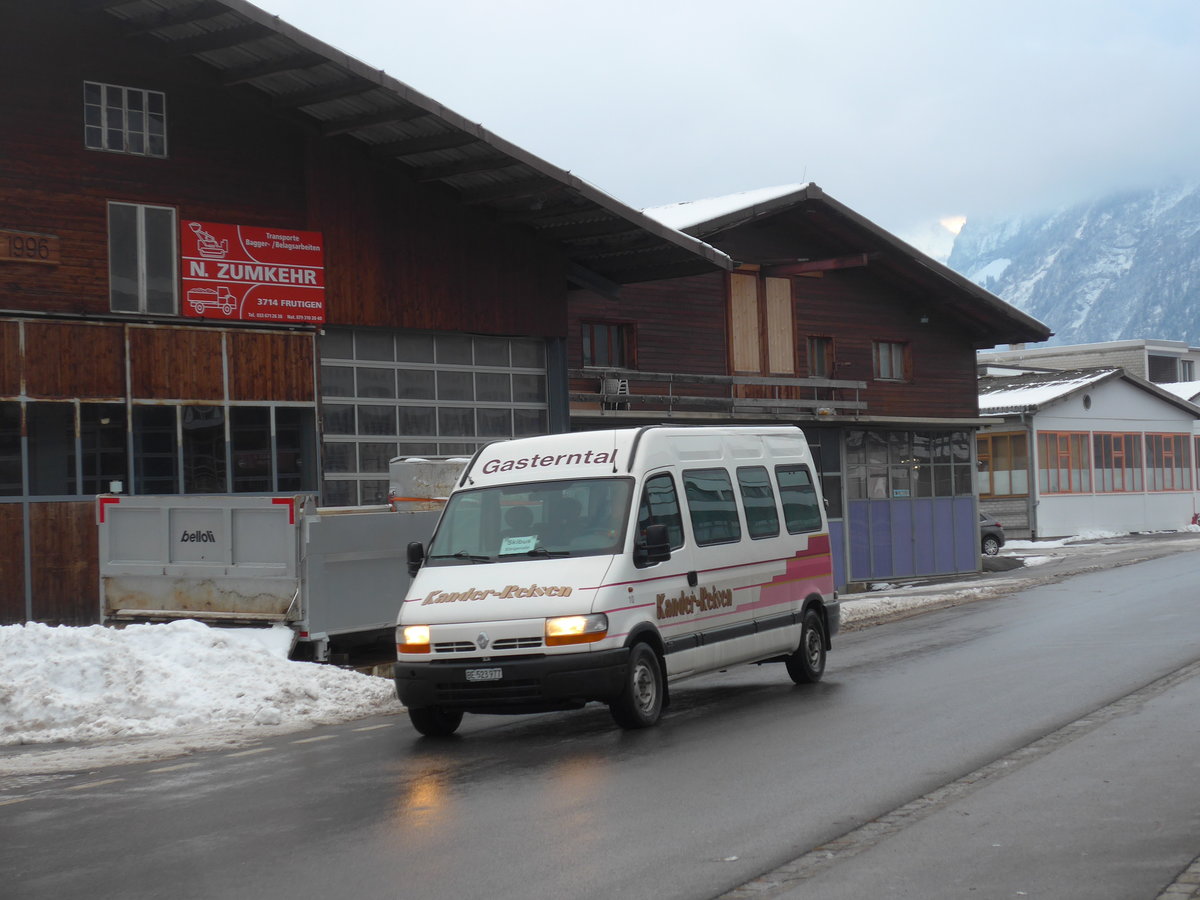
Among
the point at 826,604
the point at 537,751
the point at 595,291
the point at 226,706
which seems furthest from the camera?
the point at 595,291

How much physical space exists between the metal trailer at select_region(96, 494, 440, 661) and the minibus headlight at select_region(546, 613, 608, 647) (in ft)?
19.0

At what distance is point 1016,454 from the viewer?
50906 mm

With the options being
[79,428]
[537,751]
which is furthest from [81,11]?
[537,751]

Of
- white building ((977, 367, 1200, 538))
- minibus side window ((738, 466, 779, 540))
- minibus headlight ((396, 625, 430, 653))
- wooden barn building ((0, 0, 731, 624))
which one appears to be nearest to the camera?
minibus headlight ((396, 625, 430, 653))

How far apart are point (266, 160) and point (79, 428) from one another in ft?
16.6

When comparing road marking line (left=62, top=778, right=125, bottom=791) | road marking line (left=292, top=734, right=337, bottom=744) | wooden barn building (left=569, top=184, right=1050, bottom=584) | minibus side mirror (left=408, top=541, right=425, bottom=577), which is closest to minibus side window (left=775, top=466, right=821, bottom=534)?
minibus side mirror (left=408, top=541, right=425, bottom=577)

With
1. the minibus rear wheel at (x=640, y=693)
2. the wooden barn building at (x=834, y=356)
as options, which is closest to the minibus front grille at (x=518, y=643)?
the minibus rear wheel at (x=640, y=693)

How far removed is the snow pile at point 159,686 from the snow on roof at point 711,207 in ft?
56.0

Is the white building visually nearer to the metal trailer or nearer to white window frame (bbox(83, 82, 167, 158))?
white window frame (bbox(83, 82, 167, 158))

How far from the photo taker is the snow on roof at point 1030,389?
5072 cm

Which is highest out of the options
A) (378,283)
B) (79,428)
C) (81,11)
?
(81,11)

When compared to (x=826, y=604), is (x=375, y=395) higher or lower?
higher

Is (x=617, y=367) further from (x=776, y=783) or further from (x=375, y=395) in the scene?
(x=776, y=783)

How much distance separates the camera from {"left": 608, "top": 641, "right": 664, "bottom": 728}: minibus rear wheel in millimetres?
11008
